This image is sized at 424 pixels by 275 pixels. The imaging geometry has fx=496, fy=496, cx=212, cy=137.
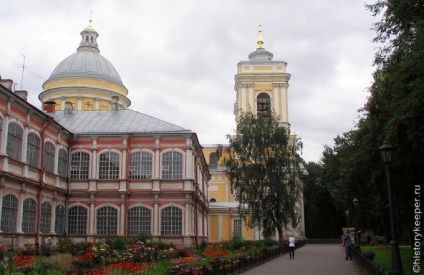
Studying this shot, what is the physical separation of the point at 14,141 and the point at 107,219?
31.1ft

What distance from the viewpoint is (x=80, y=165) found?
114ft

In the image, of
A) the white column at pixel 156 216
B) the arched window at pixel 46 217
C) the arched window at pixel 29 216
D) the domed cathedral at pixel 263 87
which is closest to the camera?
the arched window at pixel 29 216

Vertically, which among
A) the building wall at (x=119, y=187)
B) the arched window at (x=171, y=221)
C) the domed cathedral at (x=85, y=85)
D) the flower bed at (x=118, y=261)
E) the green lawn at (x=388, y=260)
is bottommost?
the green lawn at (x=388, y=260)

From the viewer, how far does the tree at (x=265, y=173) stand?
123ft

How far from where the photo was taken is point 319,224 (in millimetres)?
71688

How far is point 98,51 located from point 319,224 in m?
39.6

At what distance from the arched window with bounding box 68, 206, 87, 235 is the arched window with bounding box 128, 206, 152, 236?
3107 millimetres

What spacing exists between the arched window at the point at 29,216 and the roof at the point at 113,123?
769 centimetres

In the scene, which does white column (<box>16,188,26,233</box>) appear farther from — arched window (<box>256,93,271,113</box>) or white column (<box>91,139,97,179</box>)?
arched window (<box>256,93,271,113</box>)

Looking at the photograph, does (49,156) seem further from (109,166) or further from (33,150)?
(109,166)

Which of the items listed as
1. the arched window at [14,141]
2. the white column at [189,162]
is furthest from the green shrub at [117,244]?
the white column at [189,162]

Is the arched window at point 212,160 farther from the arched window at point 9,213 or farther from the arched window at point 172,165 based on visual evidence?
the arched window at point 9,213

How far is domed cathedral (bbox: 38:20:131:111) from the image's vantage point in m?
47.6

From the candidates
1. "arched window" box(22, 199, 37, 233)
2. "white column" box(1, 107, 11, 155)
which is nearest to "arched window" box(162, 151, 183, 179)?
"arched window" box(22, 199, 37, 233)
